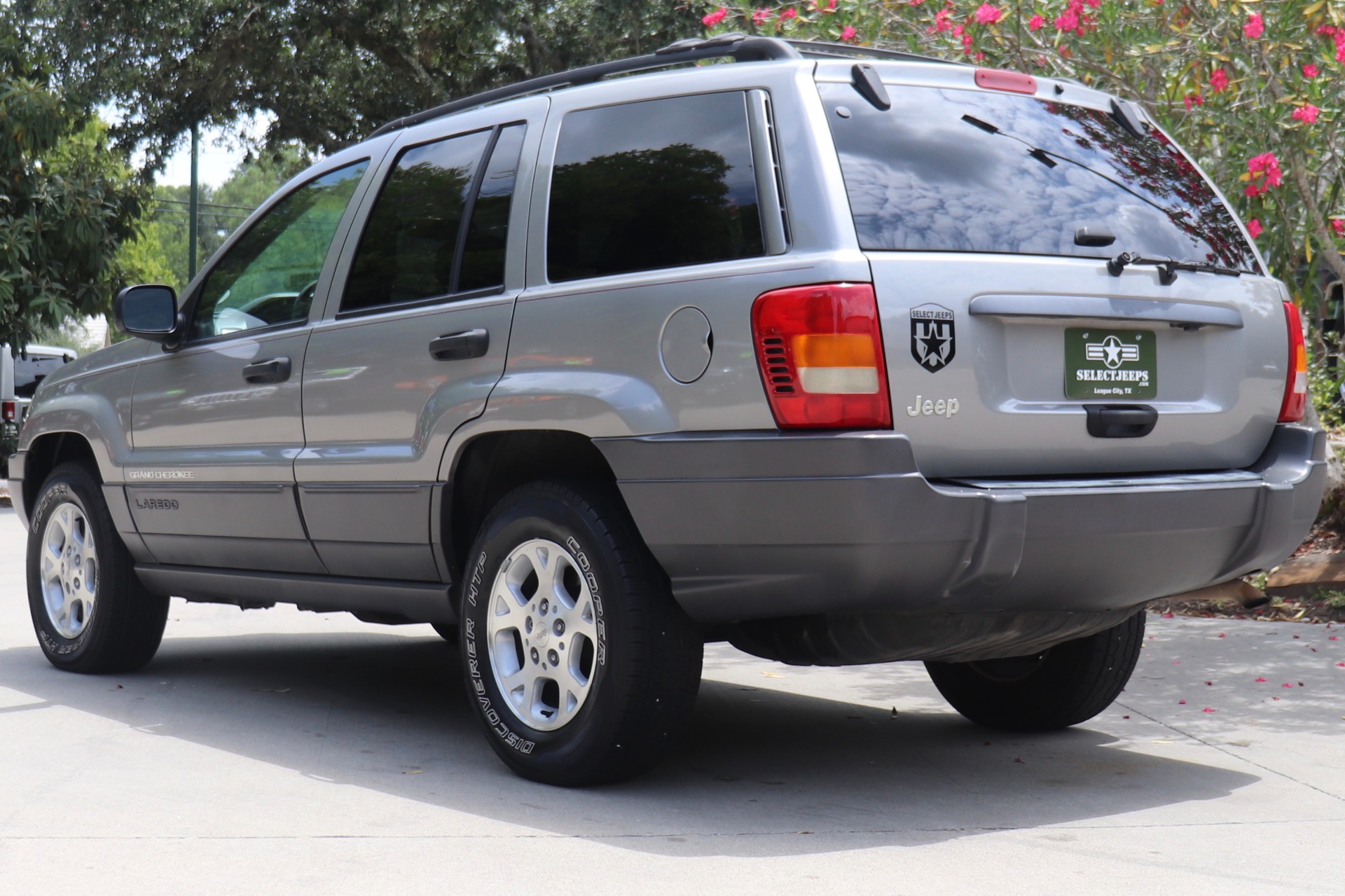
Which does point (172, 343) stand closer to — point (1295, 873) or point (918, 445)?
point (918, 445)

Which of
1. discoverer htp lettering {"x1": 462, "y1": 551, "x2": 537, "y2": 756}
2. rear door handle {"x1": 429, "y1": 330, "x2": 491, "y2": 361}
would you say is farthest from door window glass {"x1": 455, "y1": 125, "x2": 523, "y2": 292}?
discoverer htp lettering {"x1": 462, "y1": 551, "x2": 537, "y2": 756}

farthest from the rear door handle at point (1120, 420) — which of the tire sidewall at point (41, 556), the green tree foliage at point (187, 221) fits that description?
the green tree foliage at point (187, 221)

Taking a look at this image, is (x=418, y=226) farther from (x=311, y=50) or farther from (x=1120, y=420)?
(x=311, y=50)

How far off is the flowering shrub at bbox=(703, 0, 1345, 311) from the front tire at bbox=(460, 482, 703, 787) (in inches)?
164

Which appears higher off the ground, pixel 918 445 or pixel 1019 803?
pixel 918 445

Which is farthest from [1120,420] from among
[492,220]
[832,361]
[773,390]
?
[492,220]

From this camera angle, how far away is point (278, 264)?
18.8 feet

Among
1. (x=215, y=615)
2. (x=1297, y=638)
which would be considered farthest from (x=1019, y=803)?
(x=215, y=615)

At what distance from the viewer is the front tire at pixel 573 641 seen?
4.16 meters

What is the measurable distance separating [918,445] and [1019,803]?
1216mm

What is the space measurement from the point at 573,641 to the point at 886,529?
1.05 m

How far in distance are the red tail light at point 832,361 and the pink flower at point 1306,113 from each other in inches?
166

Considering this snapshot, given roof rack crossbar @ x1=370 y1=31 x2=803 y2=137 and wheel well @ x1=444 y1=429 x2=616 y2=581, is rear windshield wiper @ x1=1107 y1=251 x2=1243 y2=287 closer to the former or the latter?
roof rack crossbar @ x1=370 y1=31 x2=803 y2=137

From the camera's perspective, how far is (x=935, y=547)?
12.4 feet
